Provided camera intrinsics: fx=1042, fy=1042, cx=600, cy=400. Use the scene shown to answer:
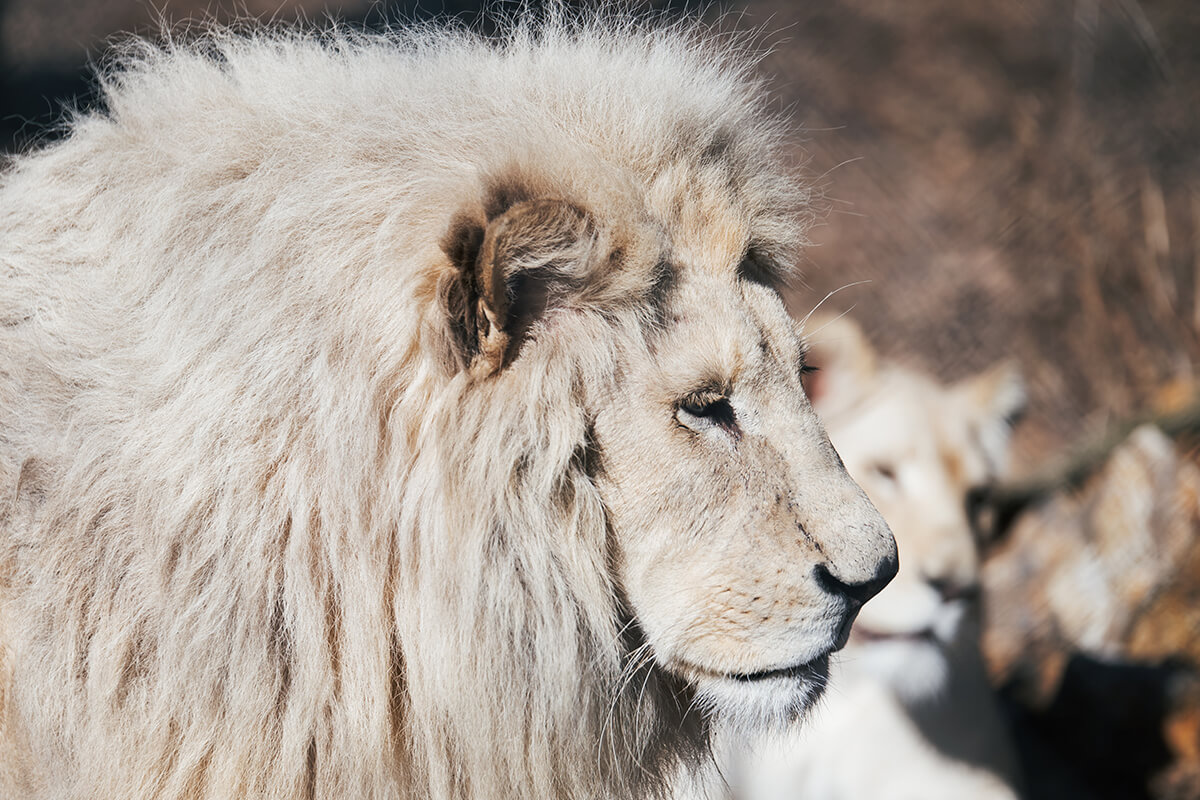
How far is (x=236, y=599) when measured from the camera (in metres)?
1.37

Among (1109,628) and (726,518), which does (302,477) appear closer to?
(726,518)

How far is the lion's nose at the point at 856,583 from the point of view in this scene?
1428 millimetres

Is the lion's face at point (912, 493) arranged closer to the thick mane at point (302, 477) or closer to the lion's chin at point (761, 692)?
the lion's chin at point (761, 692)

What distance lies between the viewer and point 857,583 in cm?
143

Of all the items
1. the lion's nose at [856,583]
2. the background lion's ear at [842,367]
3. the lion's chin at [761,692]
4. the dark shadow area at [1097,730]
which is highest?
the lion's nose at [856,583]

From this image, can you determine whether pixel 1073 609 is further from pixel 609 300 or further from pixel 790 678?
pixel 609 300

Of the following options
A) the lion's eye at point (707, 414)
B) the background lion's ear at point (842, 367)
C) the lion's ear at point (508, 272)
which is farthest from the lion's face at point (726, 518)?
the background lion's ear at point (842, 367)

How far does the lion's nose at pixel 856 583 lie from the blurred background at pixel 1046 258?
8.74 ft

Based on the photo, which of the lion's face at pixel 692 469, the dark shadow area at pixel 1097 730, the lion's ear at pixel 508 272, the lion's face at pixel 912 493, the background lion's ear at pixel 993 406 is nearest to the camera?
the lion's ear at pixel 508 272

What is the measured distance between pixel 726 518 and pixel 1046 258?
515 cm

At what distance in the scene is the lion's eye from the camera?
1.43m

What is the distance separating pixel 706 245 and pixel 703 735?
80 cm

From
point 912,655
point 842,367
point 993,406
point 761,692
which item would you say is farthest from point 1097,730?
point 761,692

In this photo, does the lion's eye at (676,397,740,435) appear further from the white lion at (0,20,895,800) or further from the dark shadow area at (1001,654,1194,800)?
the dark shadow area at (1001,654,1194,800)
